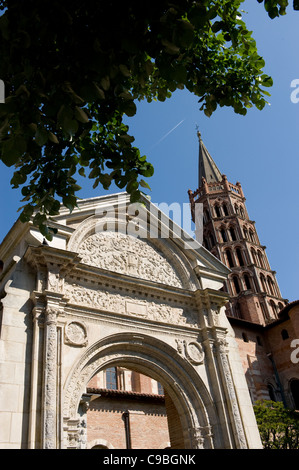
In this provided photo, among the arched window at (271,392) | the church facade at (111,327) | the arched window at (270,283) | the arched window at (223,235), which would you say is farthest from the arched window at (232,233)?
the church facade at (111,327)

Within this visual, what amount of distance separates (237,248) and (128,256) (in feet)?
144

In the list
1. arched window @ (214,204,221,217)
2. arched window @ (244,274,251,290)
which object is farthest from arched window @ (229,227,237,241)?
arched window @ (244,274,251,290)

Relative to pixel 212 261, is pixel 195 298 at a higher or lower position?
lower

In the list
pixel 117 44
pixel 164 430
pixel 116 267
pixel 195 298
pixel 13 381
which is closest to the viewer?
pixel 117 44

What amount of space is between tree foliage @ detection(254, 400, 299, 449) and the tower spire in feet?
156

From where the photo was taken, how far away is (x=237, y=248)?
55531mm

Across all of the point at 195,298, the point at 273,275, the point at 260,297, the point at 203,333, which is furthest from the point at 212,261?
the point at 273,275

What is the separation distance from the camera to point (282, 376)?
1067 inches

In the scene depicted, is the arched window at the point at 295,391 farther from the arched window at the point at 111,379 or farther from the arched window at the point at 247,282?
the arched window at the point at 247,282

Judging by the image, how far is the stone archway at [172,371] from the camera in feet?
37.9

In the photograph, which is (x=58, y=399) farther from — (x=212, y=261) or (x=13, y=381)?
(x=212, y=261)

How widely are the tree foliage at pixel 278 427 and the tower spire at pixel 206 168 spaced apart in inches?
1875

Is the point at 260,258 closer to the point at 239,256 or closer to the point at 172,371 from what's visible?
the point at 239,256
